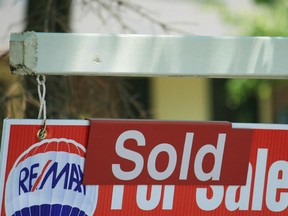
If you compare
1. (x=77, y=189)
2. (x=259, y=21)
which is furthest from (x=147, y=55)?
(x=259, y=21)

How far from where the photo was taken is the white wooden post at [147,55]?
1.73m

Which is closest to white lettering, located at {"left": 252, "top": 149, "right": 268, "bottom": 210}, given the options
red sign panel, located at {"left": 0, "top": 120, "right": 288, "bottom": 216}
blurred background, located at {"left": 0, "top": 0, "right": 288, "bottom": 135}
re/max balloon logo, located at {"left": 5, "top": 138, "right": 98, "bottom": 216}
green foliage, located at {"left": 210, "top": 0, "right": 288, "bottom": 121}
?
red sign panel, located at {"left": 0, "top": 120, "right": 288, "bottom": 216}

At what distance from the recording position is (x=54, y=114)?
3078 millimetres

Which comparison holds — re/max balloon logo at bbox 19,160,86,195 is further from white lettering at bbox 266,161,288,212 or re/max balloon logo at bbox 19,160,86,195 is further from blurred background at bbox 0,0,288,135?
blurred background at bbox 0,0,288,135

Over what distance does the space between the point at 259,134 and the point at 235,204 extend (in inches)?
7.4

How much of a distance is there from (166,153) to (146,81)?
345 inches

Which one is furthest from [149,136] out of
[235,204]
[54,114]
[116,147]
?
[54,114]

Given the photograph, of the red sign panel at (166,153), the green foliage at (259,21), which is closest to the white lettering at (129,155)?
the red sign panel at (166,153)

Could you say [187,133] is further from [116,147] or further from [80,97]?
[80,97]

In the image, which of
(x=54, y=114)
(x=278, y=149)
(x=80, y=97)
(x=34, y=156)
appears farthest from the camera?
(x=80, y=97)

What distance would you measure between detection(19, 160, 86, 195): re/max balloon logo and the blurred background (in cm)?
123

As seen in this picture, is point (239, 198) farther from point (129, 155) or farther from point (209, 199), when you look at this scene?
point (129, 155)

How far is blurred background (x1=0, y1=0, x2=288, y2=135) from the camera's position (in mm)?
3143

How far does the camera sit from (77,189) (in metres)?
1.73
